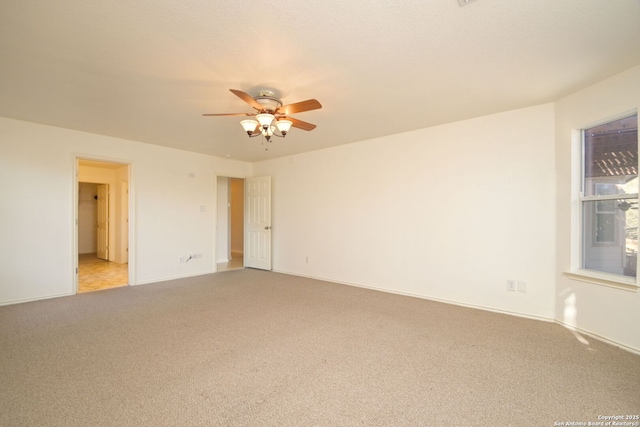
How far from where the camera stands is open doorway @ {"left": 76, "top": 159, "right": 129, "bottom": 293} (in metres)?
6.45

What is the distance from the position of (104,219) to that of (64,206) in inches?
154

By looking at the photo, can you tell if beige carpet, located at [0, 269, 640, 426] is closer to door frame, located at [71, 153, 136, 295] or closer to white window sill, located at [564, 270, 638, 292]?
white window sill, located at [564, 270, 638, 292]

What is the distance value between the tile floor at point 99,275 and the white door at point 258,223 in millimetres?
2383

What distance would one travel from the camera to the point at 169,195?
5215mm

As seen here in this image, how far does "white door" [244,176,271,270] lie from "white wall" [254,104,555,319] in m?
0.86

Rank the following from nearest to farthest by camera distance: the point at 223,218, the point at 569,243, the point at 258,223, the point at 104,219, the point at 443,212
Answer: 1. the point at 569,243
2. the point at 443,212
3. the point at 258,223
4. the point at 223,218
5. the point at 104,219

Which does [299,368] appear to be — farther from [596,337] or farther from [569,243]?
[569,243]

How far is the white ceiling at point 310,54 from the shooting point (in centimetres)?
176

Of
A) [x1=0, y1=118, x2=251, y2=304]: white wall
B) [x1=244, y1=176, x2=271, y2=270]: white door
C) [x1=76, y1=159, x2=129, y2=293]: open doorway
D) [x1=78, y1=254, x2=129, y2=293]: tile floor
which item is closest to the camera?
[x1=0, y1=118, x2=251, y2=304]: white wall

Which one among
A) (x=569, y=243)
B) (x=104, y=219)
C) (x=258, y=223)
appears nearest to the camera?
(x=569, y=243)

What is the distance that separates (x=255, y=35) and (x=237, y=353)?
8.30ft

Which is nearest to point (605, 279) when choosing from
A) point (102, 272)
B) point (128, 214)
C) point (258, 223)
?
point (258, 223)

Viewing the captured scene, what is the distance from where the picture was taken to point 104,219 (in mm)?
7484

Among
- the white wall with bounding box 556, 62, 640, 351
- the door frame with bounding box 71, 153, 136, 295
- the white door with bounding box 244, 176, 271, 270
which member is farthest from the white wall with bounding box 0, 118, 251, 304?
the white wall with bounding box 556, 62, 640, 351
